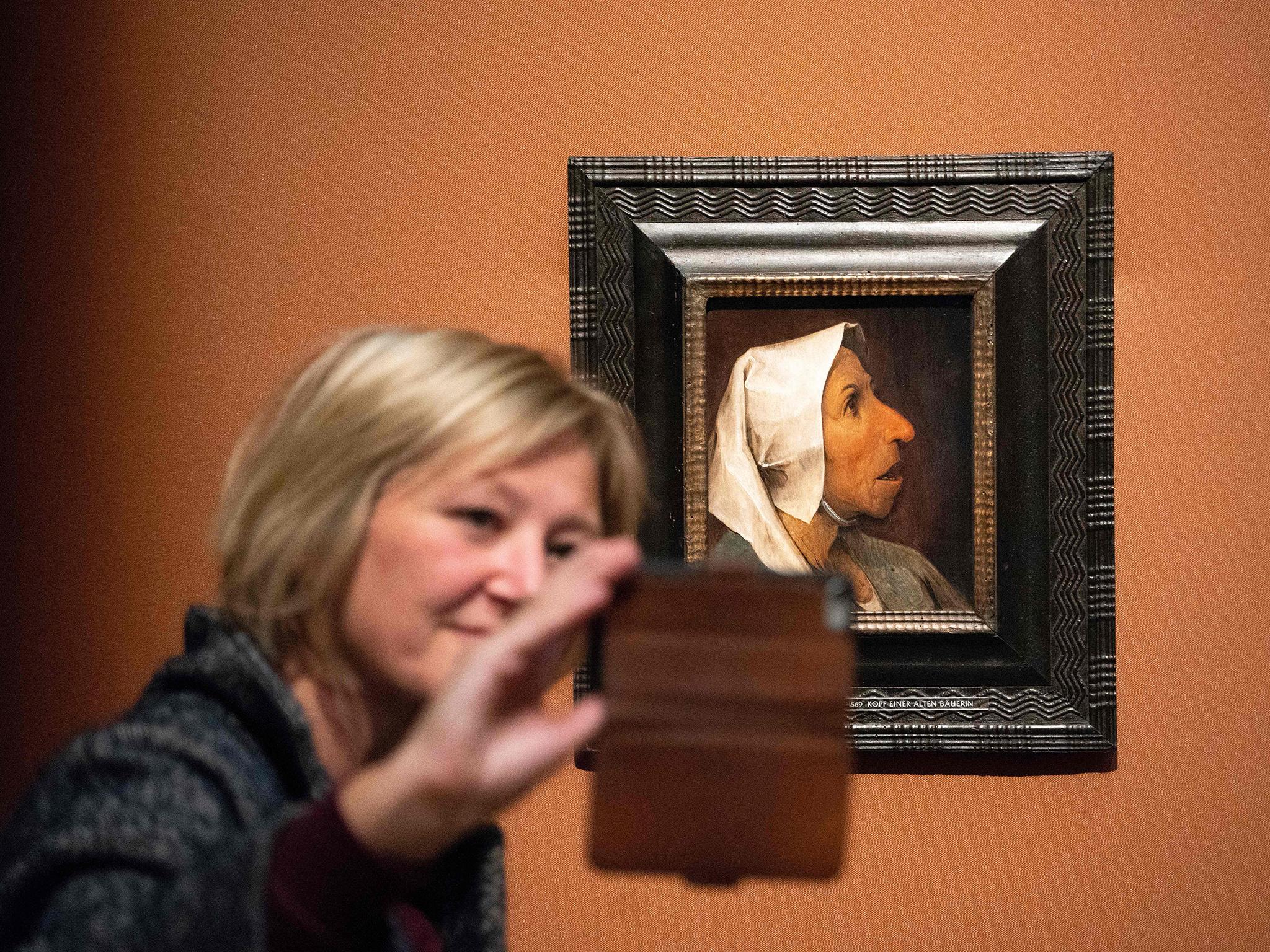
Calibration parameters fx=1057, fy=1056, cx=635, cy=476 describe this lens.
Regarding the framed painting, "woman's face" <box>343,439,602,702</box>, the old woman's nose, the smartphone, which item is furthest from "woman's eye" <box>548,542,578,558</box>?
the old woman's nose

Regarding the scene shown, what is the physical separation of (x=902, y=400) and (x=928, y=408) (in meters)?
0.04

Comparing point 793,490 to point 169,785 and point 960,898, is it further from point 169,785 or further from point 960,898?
point 169,785

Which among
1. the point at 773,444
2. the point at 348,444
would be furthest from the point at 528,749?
the point at 773,444

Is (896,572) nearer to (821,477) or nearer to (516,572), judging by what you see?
(821,477)

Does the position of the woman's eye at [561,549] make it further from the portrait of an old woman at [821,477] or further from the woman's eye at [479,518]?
the portrait of an old woman at [821,477]

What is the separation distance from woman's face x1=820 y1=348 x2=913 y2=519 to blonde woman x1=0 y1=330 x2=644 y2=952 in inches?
28.4

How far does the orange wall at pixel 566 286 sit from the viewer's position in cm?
158

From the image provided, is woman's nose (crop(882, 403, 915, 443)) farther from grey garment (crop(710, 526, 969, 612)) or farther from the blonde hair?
the blonde hair

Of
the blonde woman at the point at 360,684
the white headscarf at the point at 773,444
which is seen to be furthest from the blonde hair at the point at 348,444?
the white headscarf at the point at 773,444

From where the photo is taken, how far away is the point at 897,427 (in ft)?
5.13

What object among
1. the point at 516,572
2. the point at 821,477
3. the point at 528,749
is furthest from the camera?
the point at 821,477

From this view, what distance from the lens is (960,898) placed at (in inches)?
61.8

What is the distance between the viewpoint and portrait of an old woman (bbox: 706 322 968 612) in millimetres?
1557

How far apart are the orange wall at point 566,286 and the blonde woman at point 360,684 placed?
0.81 metres
